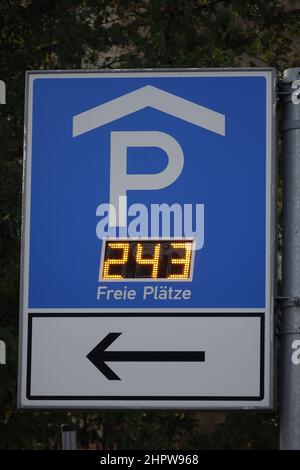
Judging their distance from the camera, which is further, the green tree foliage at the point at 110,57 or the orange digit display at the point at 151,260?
the green tree foliage at the point at 110,57

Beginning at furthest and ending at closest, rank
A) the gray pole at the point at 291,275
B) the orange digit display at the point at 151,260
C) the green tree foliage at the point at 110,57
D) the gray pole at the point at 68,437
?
the green tree foliage at the point at 110,57, the gray pole at the point at 68,437, the orange digit display at the point at 151,260, the gray pole at the point at 291,275

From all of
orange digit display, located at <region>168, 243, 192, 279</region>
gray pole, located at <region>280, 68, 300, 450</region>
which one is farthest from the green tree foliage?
orange digit display, located at <region>168, 243, 192, 279</region>

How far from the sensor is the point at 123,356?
6.42 metres

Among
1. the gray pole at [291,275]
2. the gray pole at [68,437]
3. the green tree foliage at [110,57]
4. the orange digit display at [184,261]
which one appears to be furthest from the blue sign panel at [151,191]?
the green tree foliage at [110,57]

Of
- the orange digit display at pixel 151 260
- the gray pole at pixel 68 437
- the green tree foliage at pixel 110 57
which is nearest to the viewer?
the orange digit display at pixel 151 260

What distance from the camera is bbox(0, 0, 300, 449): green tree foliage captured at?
52.9 ft

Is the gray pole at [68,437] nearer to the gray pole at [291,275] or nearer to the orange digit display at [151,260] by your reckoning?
the orange digit display at [151,260]

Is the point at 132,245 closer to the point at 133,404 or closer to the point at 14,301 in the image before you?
the point at 133,404

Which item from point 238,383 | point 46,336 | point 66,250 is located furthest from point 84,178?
point 238,383

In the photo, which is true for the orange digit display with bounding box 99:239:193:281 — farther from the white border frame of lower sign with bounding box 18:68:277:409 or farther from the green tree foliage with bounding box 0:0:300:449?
the green tree foliage with bounding box 0:0:300:449

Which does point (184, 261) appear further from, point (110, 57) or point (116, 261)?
point (110, 57)

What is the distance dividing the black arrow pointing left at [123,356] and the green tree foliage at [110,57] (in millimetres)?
8958

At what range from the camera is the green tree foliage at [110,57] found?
52.9ft

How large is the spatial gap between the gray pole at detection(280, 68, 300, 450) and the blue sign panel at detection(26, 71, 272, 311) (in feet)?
0.37
